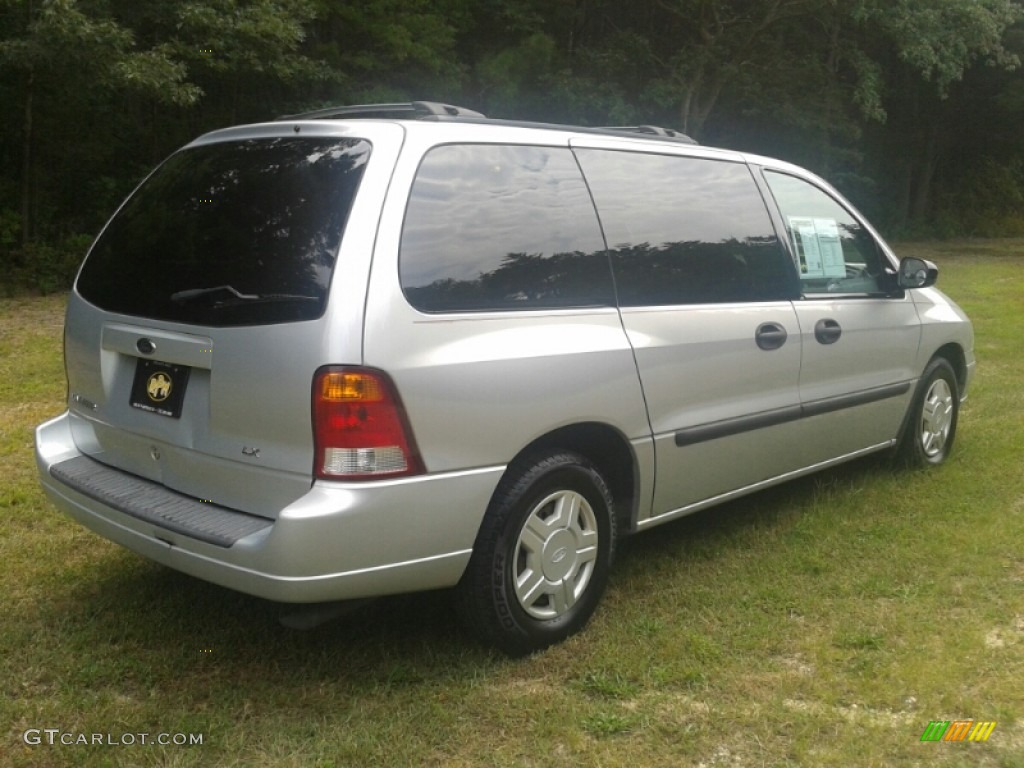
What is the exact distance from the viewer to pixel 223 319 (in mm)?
3115

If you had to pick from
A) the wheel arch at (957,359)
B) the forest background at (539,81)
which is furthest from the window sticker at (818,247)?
the forest background at (539,81)

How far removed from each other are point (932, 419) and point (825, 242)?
56.5 inches

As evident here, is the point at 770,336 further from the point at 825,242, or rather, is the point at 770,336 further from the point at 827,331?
the point at 825,242

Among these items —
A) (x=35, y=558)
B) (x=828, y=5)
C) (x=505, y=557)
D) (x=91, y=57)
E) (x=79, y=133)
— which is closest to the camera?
(x=505, y=557)

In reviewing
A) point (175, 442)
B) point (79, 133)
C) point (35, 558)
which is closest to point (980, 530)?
point (175, 442)

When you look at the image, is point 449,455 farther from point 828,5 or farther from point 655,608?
point 828,5

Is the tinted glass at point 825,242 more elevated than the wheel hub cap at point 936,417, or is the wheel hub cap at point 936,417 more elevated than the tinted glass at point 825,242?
the tinted glass at point 825,242

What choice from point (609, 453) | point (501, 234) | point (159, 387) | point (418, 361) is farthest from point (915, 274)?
point (159, 387)

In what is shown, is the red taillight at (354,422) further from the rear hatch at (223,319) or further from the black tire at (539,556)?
the black tire at (539,556)

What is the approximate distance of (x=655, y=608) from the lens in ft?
12.8

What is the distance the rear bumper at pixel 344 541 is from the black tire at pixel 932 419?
10.6 ft

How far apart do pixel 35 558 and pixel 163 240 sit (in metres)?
1.67

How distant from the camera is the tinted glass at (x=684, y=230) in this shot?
3838 mm

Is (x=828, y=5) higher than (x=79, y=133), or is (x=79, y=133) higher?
(x=828, y=5)
